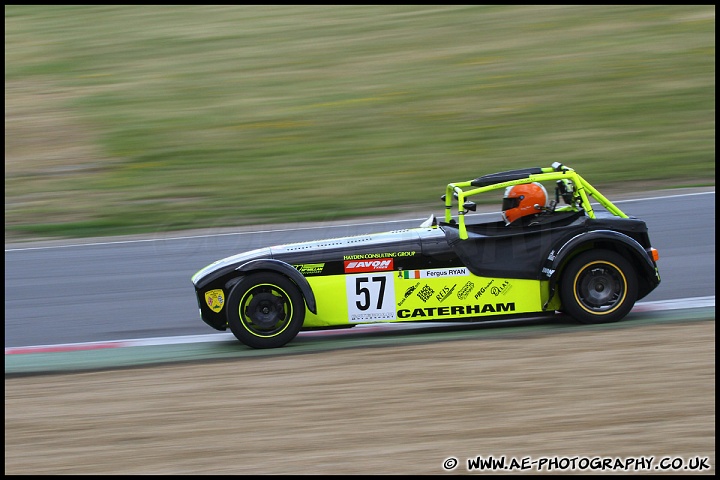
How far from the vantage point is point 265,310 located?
823cm

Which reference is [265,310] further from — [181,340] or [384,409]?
[384,409]

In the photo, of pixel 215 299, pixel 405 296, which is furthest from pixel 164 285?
pixel 405 296

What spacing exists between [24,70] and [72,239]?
10138 millimetres

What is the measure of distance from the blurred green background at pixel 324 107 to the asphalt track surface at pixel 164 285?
91 centimetres

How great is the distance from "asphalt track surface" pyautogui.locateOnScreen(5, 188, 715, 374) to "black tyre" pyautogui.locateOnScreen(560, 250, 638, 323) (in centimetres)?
25

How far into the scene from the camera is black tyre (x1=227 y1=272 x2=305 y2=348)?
26.6ft

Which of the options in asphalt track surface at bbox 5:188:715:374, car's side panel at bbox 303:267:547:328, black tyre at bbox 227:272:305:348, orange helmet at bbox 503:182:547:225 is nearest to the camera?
black tyre at bbox 227:272:305:348

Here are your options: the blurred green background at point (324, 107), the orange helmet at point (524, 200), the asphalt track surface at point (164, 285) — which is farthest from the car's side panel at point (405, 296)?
the blurred green background at point (324, 107)

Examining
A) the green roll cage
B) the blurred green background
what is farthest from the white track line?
the blurred green background

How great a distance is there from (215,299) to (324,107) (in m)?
11.1

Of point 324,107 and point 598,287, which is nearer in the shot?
point 598,287

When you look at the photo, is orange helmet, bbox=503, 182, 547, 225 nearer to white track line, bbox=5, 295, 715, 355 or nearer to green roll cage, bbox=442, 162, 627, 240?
green roll cage, bbox=442, 162, 627, 240

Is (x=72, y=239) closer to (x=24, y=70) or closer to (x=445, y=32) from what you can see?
(x=24, y=70)

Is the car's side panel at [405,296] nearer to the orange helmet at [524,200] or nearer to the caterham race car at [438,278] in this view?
the caterham race car at [438,278]
